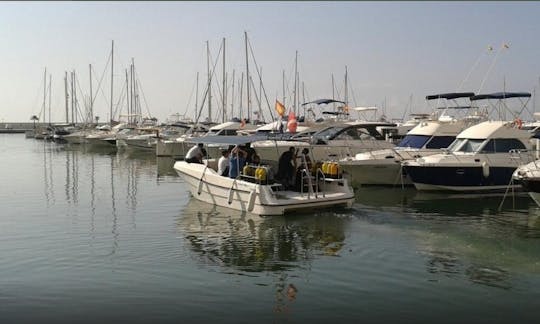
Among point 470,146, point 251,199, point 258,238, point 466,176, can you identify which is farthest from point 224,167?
point 470,146

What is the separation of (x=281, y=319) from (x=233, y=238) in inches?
202

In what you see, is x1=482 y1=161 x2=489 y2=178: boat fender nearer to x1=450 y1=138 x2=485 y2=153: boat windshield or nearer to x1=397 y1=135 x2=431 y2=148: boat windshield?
x1=450 y1=138 x2=485 y2=153: boat windshield

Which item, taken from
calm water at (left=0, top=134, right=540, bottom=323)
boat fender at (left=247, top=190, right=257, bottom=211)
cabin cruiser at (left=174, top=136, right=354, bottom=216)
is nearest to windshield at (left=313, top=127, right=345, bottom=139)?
calm water at (left=0, top=134, right=540, bottom=323)

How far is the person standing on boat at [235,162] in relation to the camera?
16281 millimetres

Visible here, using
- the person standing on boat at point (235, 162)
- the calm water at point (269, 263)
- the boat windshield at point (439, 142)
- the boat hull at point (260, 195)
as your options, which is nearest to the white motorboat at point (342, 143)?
the boat windshield at point (439, 142)

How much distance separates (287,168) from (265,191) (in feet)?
5.90

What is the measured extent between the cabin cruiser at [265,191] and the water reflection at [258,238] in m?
0.29

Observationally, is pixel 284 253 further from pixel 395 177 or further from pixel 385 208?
pixel 395 177

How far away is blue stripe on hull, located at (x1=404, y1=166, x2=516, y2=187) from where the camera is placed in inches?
779

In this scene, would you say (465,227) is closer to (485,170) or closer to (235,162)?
(485,170)

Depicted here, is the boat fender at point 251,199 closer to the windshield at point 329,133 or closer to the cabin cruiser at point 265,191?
the cabin cruiser at point 265,191

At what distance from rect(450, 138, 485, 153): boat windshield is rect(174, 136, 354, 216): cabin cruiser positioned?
21.2 feet

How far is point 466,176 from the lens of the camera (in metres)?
19.8

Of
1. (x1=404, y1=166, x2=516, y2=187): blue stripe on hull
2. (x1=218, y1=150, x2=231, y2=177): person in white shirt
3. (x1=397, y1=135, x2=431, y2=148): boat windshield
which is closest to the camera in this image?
(x1=218, y1=150, x2=231, y2=177): person in white shirt
